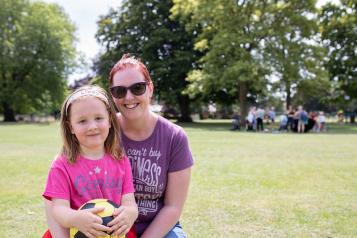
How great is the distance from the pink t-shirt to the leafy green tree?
42813mm

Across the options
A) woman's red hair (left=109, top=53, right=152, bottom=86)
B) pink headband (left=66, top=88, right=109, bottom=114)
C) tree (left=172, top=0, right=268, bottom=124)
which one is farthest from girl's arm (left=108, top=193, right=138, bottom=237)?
tree (left=172, top=0, right=268, bottom=124)

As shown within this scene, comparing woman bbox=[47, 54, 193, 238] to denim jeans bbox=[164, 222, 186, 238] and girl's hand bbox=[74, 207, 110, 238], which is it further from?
girl's hand bbox=[74, 207, 110, 238]

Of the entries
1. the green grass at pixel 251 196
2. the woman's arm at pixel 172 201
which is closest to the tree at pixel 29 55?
the green grass at pixel 251 196

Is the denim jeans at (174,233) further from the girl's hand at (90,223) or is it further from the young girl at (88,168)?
the girl's hand at (90,223)

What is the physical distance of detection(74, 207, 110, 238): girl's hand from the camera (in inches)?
108

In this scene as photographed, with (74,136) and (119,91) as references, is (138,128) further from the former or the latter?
(74,136)

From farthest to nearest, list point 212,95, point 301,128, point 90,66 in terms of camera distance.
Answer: point 90,66 → point 212,95 → point 301,128

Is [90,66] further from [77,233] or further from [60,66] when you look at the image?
[77,233]

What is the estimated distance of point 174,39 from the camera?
42844 millimetres

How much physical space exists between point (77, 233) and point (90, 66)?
57010 mm

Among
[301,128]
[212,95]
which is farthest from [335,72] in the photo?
[301,128]

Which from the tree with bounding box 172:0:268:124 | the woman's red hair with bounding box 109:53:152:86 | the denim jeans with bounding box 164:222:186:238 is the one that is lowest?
the denim jeans with bounding box 164:222:186:238

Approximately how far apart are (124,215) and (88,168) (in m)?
0.40

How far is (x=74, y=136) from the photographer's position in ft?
10.2
